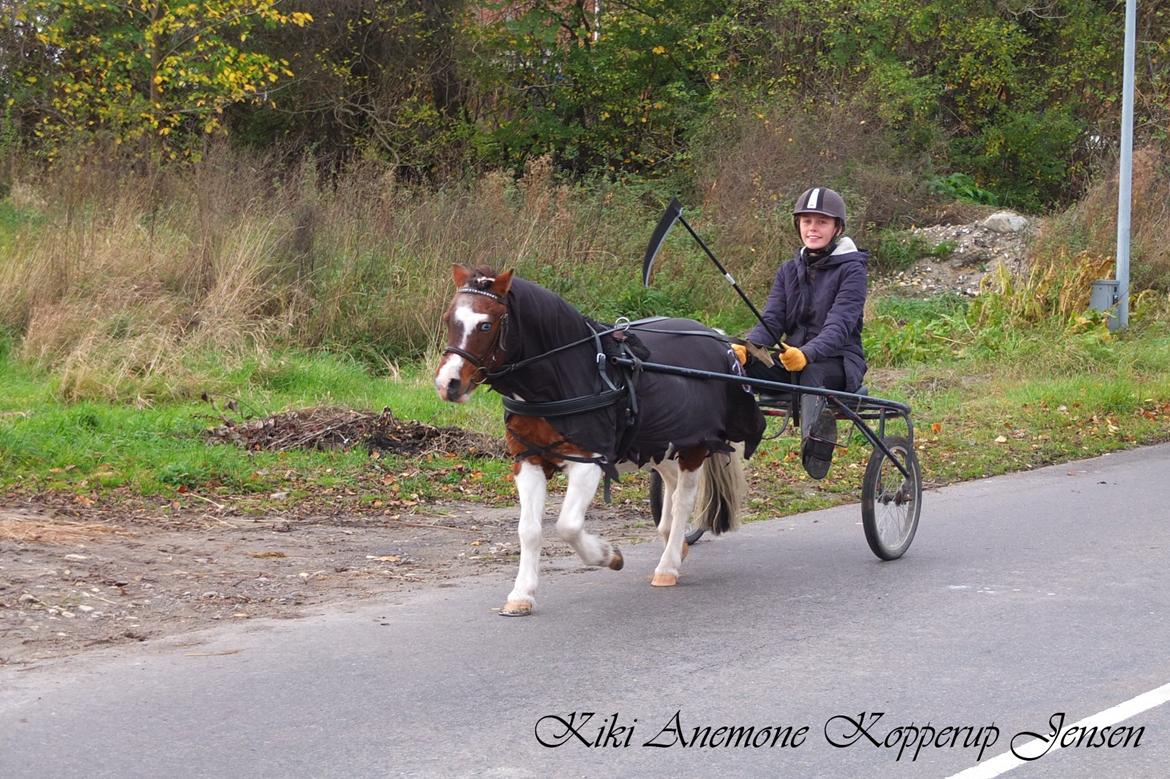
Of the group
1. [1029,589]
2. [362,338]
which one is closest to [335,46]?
[362,338]

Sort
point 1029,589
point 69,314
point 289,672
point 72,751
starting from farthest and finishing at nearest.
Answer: point 69,314, point 1029,589, point 289,672, point 72,751

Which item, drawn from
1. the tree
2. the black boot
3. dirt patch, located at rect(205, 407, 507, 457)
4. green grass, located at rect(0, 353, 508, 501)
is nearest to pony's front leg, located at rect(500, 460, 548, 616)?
the black boot

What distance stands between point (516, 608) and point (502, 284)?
1621 millimetres

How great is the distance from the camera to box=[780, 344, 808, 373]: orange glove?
7.46 meters

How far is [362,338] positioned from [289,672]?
9051 mm

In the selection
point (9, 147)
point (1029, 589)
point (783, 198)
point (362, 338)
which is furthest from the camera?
point (783, 198)

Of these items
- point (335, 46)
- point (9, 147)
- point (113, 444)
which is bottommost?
point (113, 444)

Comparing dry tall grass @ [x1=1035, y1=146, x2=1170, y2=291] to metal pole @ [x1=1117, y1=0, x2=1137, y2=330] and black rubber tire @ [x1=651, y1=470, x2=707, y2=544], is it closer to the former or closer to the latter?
metal pole @ [x1=1117, y1=0, x2=1137, y2=330]

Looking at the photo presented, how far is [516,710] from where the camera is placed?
5254 millimetres

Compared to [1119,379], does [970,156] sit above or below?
above

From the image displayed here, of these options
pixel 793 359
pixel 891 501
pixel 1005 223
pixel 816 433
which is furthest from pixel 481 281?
pixel 1005 223

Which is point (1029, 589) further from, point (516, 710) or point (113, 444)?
point (113, 444)

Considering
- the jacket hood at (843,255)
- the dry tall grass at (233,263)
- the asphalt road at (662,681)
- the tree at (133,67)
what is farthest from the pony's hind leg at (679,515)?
the tree at (133,67)

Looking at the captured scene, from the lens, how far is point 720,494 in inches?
310
